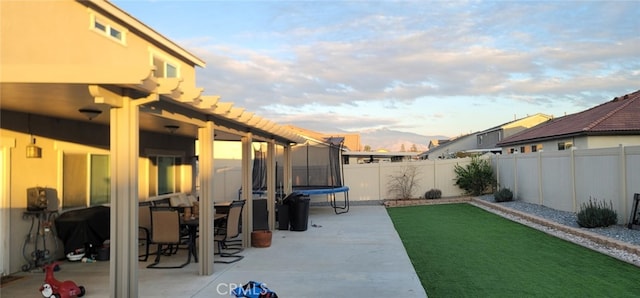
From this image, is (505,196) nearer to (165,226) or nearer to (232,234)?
(232,234)

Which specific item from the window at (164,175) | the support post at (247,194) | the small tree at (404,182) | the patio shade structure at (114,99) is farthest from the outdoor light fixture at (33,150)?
the small tree at (404,182)

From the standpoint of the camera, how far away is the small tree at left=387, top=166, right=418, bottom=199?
18328 millimetres

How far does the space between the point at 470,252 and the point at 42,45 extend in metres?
9.22

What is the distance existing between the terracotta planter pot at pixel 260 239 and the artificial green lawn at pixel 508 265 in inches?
107

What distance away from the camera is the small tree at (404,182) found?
18.3 meters

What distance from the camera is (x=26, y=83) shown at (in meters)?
3.98

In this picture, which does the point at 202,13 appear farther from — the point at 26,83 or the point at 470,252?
the point at 470,252

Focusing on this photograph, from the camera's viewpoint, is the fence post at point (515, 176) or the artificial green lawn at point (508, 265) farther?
the fence post at point (515, 176)

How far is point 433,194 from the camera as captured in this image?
1802cm

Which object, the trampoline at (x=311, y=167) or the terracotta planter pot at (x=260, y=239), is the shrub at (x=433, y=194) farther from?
the terracotta planter pot at (x=260, y=239)

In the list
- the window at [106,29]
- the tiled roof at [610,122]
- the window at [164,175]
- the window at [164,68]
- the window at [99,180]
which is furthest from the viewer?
the tiled roof at [610,122]

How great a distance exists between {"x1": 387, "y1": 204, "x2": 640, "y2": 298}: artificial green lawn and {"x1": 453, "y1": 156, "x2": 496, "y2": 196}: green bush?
6966mm

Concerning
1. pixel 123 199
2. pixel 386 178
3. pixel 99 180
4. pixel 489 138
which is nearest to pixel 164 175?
pixel 99 180

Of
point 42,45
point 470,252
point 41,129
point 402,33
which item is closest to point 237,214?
point 41,129
